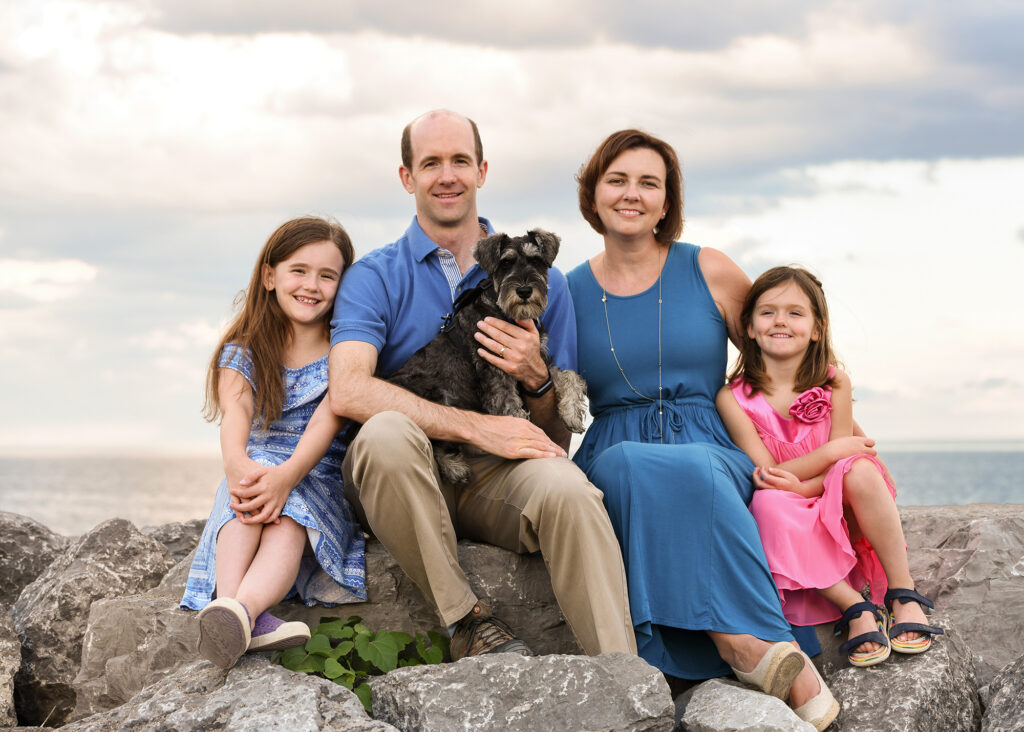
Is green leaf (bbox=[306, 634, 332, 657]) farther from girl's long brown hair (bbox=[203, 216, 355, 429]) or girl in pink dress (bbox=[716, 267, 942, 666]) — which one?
girl in pink dress (bbox=[716, 267, 942, 666])

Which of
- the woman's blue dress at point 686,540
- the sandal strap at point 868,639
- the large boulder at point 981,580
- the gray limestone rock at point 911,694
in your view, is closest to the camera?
the gray limestone rock at point 911,694

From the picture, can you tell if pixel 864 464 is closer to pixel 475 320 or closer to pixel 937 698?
pixel 937 698

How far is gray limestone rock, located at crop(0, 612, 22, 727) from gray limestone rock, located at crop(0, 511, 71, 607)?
159 centimetres

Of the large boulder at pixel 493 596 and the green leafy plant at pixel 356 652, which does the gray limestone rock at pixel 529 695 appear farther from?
the large boulder at pixel 493 596

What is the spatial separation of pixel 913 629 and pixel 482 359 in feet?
8.43

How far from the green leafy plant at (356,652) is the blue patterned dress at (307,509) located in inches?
9.2

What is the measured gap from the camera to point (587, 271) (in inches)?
225

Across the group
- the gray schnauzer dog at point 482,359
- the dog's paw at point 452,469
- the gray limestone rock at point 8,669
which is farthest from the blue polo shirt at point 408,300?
the gray limestone rock at point 8,669

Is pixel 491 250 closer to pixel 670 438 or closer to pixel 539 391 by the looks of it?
pixel 539 391

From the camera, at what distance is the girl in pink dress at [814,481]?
14.9 ft

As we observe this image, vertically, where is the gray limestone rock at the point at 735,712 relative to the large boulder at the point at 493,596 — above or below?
below

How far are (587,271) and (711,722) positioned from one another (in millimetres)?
2871

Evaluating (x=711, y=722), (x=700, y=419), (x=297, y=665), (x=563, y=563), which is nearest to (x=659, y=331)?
(x=700, y=419)

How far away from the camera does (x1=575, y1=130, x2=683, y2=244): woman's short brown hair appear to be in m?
5.35
